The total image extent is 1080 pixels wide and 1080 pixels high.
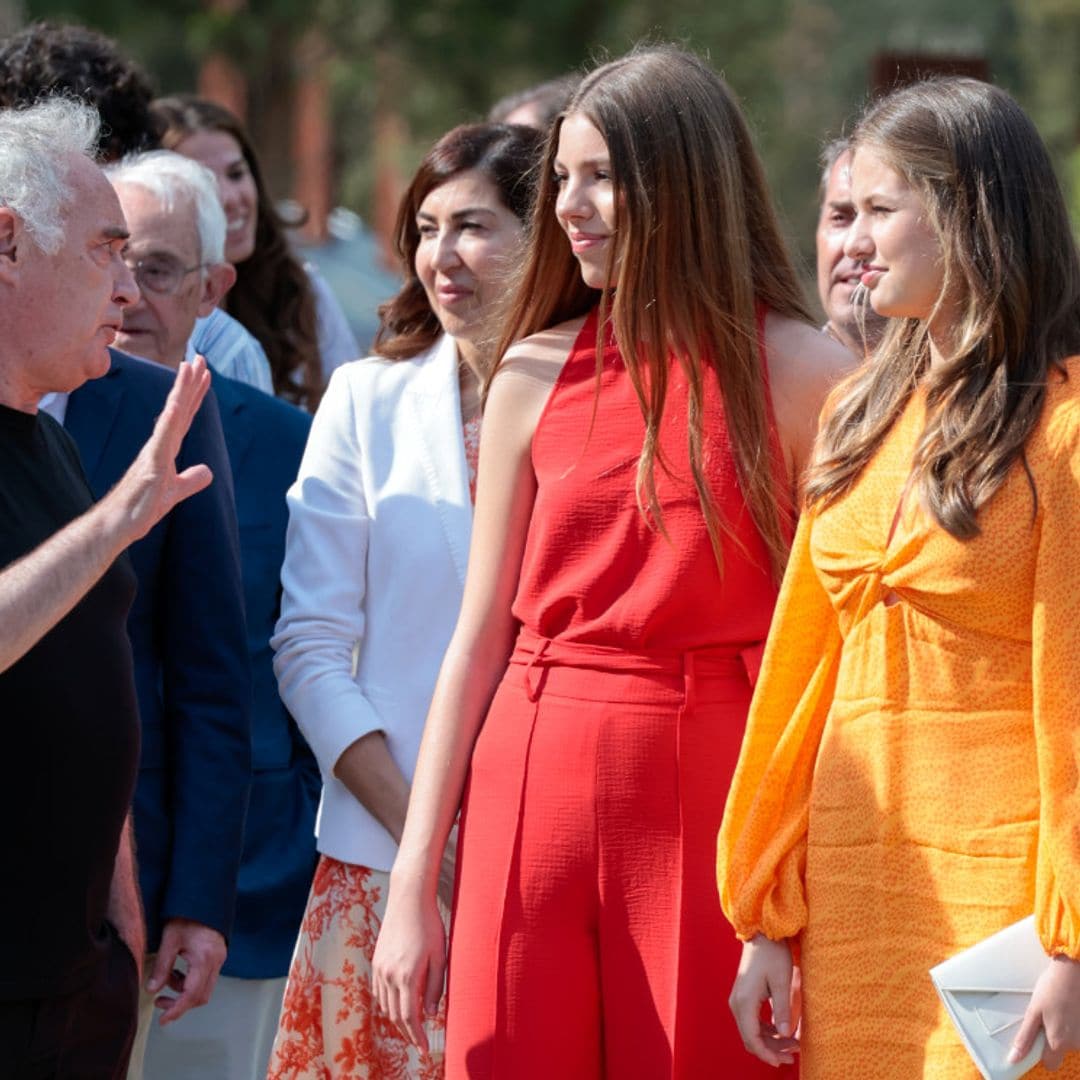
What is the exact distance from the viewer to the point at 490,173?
3904 mm

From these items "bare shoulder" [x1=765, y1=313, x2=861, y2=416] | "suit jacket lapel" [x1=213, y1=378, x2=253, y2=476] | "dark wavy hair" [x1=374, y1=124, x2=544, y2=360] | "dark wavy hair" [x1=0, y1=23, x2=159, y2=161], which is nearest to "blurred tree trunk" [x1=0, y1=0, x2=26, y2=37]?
"dark wavy hair" [x1=0, y1=23, x2=159, y2=161]

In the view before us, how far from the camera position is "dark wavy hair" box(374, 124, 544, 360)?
12.8ft

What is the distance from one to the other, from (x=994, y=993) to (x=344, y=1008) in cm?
144

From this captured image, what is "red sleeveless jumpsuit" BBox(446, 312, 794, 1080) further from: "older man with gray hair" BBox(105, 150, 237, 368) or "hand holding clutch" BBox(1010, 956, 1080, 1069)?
"older man with gray hair" BBox(105, 150, 237, 368)

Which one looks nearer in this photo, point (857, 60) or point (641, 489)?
point (641, 489)

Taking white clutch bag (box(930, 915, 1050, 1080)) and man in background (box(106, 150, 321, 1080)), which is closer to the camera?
white clutch bag (box(930, 915, 1050, 1080))

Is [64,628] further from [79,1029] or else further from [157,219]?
[157,219]

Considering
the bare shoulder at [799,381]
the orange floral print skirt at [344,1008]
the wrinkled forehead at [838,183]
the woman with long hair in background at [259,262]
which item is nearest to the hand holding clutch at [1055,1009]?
the bare shoulder at [799,381]

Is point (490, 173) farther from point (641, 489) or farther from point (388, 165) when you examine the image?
point (388, 165)

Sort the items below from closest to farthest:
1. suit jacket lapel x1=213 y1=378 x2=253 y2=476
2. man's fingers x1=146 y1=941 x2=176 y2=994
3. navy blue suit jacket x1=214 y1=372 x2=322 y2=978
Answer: man's fingers x1=146 y1=941 x2=176 y2=994 < navy blue suit jacket x1=214 y1=372 x2=322 y2=978 < suit jacket lapel x1=213 y1=378 x2=253 y2=476

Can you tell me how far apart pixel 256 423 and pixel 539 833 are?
1.69m

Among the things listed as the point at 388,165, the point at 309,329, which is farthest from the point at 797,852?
the point at 388,165

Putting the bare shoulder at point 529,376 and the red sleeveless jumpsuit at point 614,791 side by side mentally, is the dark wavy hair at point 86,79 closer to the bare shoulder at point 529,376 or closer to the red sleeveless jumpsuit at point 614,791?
the bare shoulder at point 529,376

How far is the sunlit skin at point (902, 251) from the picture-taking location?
8.59ft
